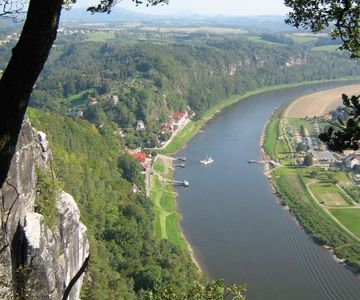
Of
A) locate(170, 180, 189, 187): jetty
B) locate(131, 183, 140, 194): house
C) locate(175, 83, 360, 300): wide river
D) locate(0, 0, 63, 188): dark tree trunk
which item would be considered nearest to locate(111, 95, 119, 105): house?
locate(175, 83, 360, 300): wide river

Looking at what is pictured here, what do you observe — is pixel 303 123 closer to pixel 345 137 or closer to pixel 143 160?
pixel 143 160

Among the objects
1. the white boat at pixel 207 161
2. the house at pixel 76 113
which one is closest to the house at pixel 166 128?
the house at pixel 76 113

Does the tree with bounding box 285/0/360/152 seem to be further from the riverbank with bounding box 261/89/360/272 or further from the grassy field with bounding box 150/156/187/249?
the grassy field with bounding box 150/156/187/249

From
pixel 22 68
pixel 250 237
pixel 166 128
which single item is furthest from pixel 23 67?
pixel 166 128

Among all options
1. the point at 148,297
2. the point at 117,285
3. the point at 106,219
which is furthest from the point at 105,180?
the point at 148,297

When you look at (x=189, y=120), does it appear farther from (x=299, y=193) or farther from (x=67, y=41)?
(x=67, y=41)

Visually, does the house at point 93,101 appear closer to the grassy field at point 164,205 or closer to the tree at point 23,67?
the grassy field at point 164,205
